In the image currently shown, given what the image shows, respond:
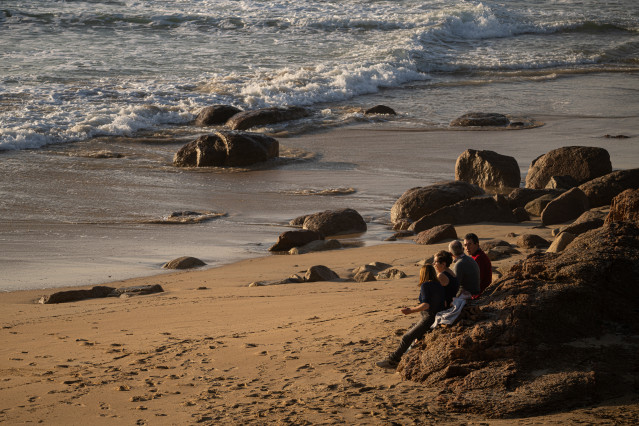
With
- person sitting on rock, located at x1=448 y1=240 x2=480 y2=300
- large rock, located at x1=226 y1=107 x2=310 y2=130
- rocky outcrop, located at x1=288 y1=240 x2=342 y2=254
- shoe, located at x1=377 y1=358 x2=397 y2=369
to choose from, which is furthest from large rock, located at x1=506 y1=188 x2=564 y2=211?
large rock, located at x1=226 y1=107 x2=310 y2=130

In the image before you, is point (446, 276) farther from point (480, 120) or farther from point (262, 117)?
point (262, 117)

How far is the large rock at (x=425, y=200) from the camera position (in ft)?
40.3

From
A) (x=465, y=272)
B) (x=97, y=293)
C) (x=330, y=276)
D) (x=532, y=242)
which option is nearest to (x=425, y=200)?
(x=532, y=242)

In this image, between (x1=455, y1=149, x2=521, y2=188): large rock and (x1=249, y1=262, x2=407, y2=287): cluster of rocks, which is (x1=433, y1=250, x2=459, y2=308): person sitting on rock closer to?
(x1=249, y1=262, x2=407, y2=287): cluster of rocks

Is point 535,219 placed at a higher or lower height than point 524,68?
lower

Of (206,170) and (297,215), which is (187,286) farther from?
(206,170)

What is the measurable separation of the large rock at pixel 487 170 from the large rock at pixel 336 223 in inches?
122

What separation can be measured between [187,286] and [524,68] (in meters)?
22.8

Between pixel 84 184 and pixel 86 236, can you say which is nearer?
pixel 86 236

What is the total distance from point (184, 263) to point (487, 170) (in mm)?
6183

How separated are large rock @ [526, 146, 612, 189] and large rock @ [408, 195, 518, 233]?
2.09 metres

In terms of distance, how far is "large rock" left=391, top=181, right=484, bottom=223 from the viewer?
484 inches

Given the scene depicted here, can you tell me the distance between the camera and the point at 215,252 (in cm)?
1086

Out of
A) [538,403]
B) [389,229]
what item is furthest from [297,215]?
[538,403]
